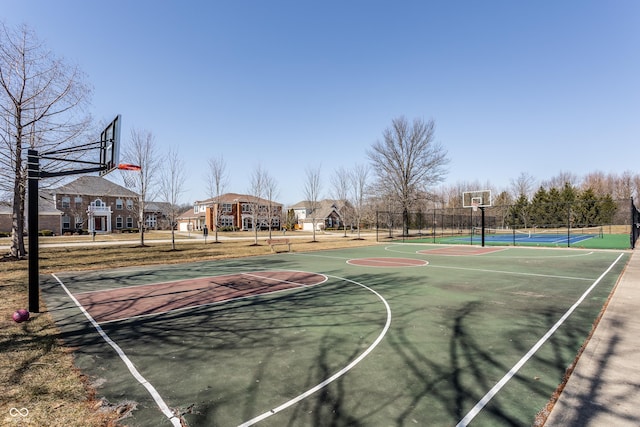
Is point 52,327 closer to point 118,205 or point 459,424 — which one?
point 459,424

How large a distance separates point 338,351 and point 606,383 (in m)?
3.51

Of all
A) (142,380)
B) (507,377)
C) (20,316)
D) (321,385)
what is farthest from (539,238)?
(20,316)

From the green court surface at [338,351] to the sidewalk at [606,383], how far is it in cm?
25

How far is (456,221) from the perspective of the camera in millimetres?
51281

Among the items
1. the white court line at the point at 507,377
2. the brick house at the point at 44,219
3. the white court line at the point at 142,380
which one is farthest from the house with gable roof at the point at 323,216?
the white court line at the point at 142,380

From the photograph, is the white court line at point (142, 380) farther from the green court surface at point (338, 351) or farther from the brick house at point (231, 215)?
the brick house at point (231, 215)

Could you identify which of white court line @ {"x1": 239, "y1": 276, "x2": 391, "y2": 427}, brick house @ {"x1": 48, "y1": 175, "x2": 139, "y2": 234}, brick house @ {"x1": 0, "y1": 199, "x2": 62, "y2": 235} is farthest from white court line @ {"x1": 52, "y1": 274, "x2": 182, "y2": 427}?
brick house @ {"x1": 0, "y1": 199, "x2": 62, "y2": 235}

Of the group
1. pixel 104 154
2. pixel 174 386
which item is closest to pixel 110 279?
pixel 104 154

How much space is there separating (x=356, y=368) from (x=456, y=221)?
5082cm

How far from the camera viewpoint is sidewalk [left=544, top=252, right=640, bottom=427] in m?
3.48

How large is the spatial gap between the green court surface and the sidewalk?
0.81 feet

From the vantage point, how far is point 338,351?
17.7 feet

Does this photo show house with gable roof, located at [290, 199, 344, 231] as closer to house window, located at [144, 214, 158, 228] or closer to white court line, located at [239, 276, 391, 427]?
house window, located at [144, 214, 158, 228]

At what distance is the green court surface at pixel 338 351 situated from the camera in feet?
12.3
